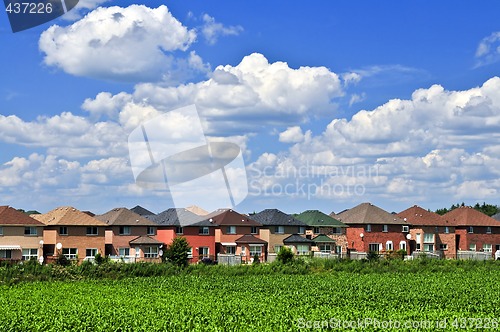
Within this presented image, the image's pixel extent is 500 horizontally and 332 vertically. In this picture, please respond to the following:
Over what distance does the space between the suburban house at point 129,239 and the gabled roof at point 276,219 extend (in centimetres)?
1328

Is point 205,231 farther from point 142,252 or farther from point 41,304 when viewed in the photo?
point 41,304

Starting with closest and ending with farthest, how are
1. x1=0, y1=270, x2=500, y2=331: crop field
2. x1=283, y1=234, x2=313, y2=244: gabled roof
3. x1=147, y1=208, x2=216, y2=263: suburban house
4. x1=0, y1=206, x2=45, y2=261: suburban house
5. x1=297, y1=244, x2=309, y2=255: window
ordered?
x1=0, y1=270, x2=500, y2=331: crop field
x1=0, y1=206, x2=45, y2=261: suburban house
x1=147, y1=208, x2=216, y2=263: suburban house
x1=283, y1=234, x2=313, y2=244: gabled roof
x1=297, y1=244, x2=309, y2=255: window

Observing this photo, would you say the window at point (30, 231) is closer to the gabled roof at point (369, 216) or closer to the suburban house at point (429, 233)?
the gabled roof at point (369, 216)

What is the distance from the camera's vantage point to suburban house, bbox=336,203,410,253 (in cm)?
8188

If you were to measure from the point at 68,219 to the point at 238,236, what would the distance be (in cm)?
1972

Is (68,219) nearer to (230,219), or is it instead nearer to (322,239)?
(230,219)

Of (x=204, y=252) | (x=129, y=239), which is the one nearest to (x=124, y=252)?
(x=129, y=239)

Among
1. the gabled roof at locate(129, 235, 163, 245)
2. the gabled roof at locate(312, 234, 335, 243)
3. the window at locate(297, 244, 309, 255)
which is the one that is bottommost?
the window at locate(297, 244, 309, 255)

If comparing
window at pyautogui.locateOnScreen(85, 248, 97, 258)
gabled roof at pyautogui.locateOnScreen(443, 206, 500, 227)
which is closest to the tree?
window at pyautogui.locateOnScreen(85, 248, 97, 258)

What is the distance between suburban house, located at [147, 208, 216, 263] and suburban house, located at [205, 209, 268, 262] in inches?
Result: 50.2

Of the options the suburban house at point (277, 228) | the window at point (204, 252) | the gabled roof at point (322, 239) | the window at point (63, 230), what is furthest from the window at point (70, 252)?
the gabled roof at point (322, 239)

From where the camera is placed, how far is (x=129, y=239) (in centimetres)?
7219

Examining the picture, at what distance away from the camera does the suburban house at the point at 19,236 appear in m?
62.5

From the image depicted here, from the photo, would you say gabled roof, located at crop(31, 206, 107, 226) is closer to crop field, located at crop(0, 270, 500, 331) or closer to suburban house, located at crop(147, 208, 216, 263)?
suburban house, located at crop(147, 208, 216, 263)
